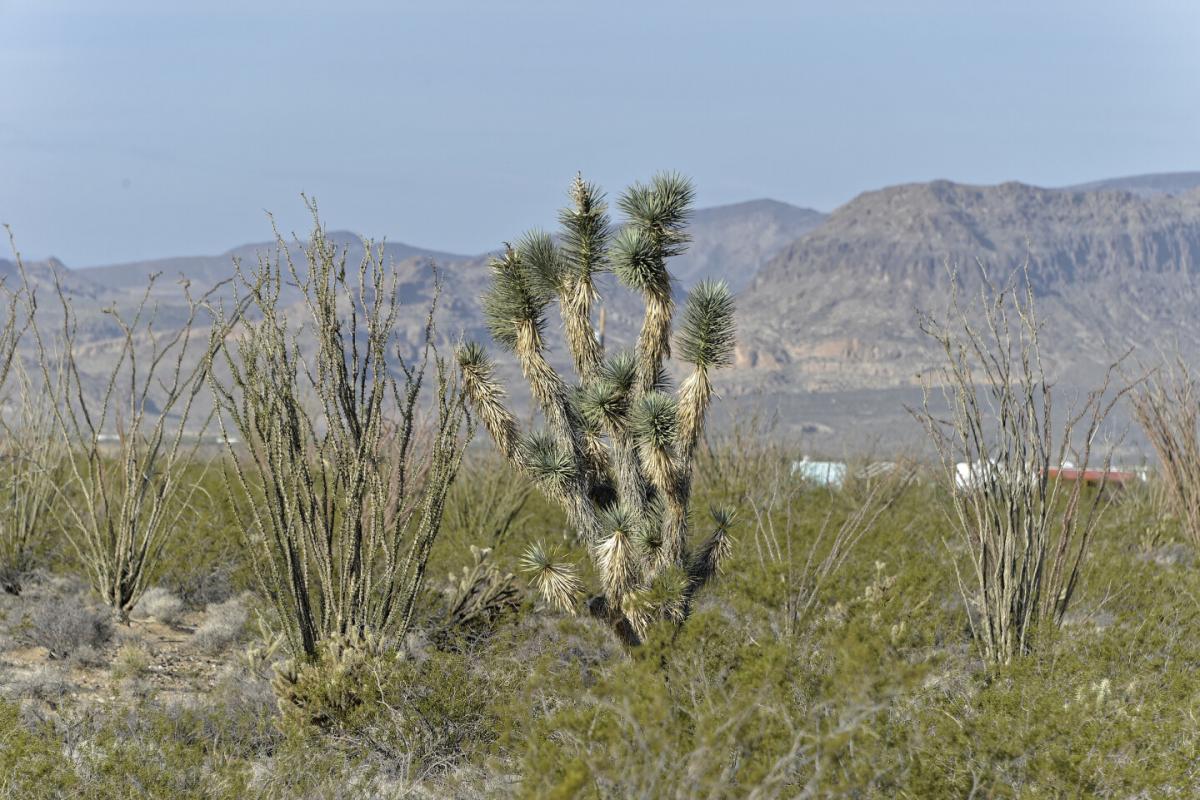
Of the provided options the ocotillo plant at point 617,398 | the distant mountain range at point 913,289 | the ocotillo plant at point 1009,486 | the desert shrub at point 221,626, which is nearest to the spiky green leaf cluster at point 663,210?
the ocotillo plant at point 617,398

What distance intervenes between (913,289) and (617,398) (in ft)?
501

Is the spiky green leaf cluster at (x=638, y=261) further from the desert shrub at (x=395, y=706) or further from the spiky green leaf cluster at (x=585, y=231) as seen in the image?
the desert shrub at (x=395, y=706)

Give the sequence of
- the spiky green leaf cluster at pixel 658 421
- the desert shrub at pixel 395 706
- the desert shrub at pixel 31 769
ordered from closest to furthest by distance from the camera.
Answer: the desert shrub at pixel 31 769 < the desert shrub at pixel 395 706 < the spiky green leaf cluster at pixel 658 421

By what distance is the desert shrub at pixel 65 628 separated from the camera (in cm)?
863

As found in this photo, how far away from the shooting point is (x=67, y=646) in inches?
339

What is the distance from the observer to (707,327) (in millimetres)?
7973

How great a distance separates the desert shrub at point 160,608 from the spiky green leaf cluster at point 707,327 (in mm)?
4780

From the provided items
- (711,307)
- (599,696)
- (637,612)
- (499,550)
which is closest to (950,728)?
(599,696)

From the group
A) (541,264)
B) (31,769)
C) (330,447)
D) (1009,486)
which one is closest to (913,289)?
(541,264)

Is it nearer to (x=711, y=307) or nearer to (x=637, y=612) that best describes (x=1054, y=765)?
(x=637, y=612)

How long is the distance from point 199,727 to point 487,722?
1.49 metres

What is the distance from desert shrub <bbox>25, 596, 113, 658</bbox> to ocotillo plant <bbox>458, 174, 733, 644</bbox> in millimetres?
3277

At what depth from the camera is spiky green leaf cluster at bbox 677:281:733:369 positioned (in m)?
7.96

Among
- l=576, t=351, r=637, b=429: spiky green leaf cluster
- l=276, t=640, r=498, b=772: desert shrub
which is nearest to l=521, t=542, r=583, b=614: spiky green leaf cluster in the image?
l=576, t=351, r=637, b=429: spiky green leaf cluster
